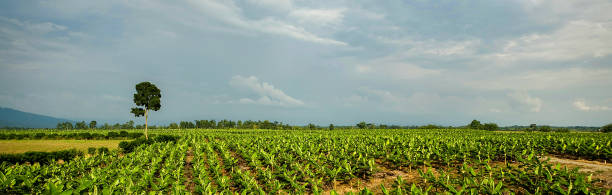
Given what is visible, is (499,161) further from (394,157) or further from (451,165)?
(394,157)

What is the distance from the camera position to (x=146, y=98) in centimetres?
3922

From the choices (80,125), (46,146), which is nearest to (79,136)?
(46,146)

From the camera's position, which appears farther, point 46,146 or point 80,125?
point 80,125

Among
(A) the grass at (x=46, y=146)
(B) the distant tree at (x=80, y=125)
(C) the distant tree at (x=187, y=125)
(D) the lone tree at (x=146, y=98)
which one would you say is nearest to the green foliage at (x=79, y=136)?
(A) the grass at (x=46, y=146)

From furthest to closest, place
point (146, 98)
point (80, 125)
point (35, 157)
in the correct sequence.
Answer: point (80, 125)
point (146, 98)
point (35, 157)

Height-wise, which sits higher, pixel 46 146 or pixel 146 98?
pixel 146 98

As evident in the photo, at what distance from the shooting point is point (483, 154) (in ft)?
42.3

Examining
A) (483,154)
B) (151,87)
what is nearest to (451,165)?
(483,154)

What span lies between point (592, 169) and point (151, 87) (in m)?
47.9

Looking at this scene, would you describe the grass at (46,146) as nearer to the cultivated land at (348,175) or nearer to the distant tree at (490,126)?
the cultivated land at (348,175)

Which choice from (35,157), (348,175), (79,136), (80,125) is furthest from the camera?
(80,125)

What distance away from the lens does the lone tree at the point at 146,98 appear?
127 feet

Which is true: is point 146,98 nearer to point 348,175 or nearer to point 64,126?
point 348,175

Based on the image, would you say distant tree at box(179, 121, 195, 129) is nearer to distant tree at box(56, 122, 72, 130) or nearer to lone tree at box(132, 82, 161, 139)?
distant tree at box(56, 122, 72, 130)
